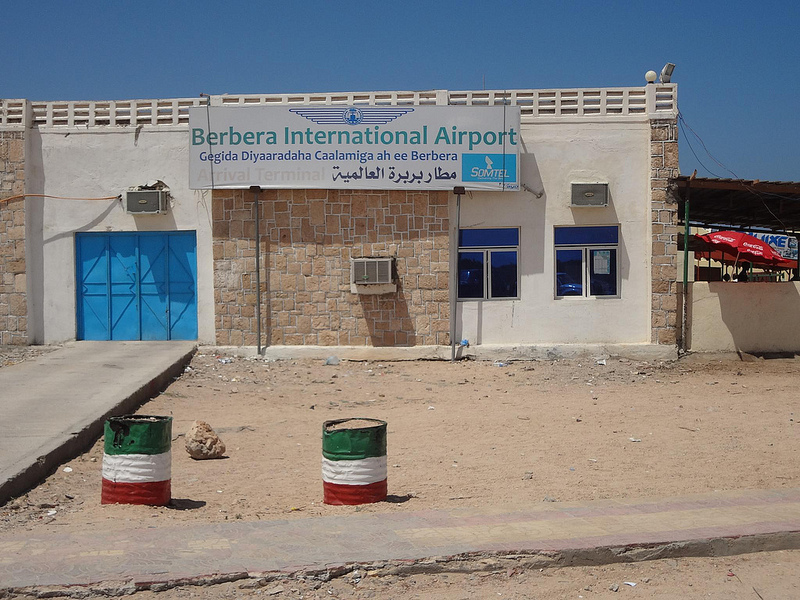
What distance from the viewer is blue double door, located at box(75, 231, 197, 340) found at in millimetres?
14547

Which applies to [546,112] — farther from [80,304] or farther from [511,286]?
[80,304]

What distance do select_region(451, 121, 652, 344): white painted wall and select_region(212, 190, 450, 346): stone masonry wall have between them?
76cm

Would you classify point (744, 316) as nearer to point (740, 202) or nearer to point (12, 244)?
point (740, 202)

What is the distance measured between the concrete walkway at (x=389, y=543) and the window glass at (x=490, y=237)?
29.6 feet

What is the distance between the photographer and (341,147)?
14164 mm

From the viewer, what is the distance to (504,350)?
1434 cm

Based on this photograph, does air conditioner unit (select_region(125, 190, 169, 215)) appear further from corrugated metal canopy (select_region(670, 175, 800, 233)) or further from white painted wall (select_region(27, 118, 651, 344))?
corrugated metal canopy (select_region(670, 175, 800, 233))

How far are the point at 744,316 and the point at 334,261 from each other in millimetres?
7410

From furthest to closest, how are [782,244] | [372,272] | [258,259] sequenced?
[782,244], [258,259], [372,272]

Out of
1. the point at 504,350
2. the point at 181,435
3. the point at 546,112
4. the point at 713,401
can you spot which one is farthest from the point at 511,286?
the point at 181,435

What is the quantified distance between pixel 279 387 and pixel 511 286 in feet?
15.2

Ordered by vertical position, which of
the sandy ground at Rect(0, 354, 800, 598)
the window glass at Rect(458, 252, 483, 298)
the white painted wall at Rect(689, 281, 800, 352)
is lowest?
the sandy ground at Rect(0, 354, 800, 598)

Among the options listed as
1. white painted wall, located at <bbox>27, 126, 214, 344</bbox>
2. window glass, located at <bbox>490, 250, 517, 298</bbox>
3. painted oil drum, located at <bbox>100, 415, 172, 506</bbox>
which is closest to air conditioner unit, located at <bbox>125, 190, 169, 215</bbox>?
white painted wall, located at <bbox>27, 126, 214, 344</bbox>

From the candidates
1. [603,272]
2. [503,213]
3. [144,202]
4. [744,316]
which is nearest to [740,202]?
[744,316]
